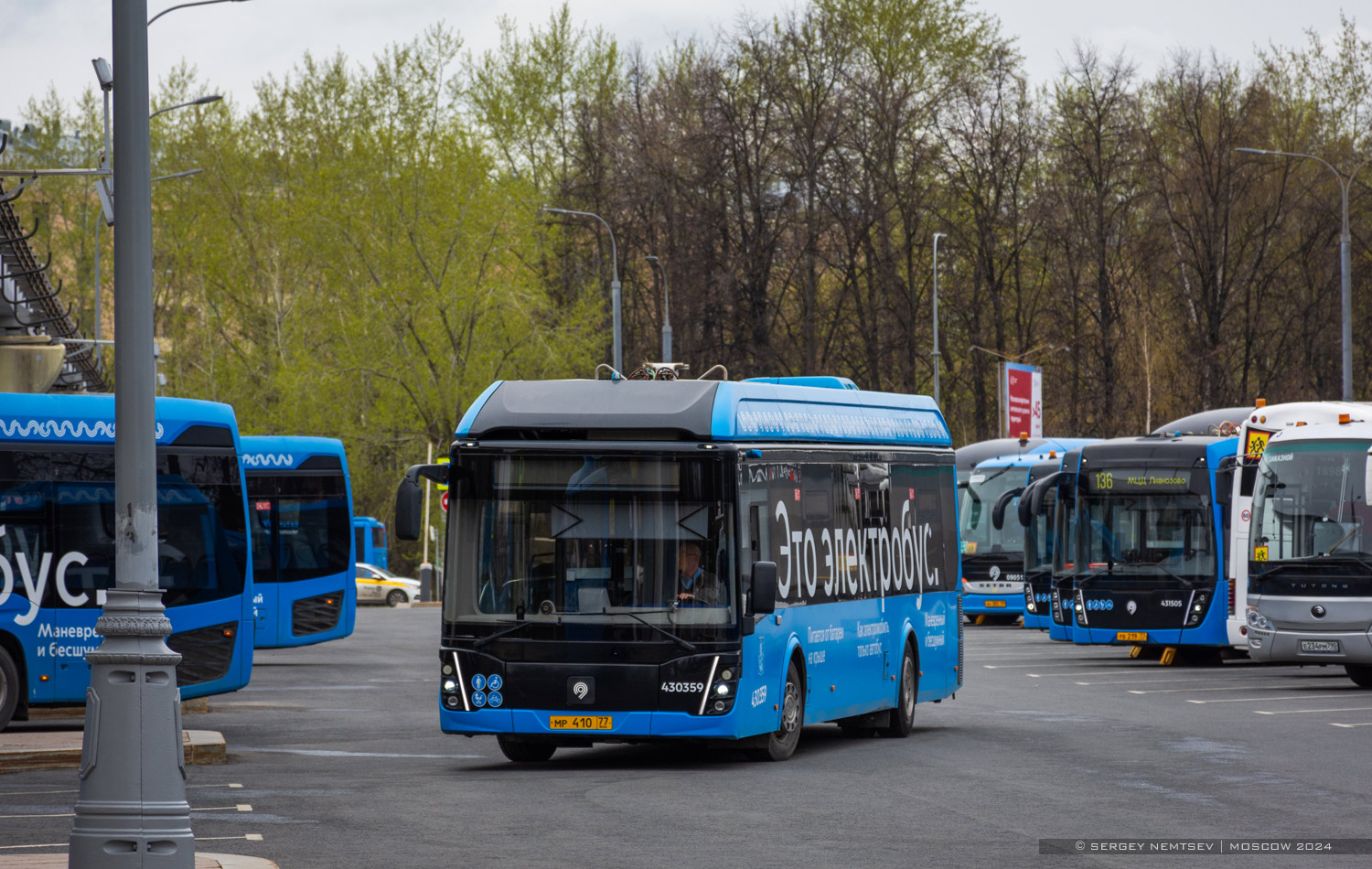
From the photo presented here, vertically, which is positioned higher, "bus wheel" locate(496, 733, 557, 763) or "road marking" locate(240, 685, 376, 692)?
"bus wheel" locate(496, 733, 557, 763)

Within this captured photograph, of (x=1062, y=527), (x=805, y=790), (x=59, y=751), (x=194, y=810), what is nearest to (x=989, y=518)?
(x=1062, y=527)

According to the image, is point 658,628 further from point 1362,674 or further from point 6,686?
point 1362,674

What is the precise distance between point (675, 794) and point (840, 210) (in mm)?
45548

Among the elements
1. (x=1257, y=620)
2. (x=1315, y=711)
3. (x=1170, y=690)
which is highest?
(x=1257, y=620)

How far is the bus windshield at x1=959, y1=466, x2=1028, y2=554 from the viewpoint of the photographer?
41562mm

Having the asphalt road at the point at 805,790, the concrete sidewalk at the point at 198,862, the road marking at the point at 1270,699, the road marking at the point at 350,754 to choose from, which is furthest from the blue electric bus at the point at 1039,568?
the concrete sidewalk at the point at 198,862

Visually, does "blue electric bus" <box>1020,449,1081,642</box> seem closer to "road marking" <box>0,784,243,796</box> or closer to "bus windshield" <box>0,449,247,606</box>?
"bus windshield" <box>0,449,247,606</box>

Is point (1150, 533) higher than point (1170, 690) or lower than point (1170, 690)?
higher

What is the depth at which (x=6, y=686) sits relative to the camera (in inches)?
702

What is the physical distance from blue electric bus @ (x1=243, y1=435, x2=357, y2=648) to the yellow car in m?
29.6

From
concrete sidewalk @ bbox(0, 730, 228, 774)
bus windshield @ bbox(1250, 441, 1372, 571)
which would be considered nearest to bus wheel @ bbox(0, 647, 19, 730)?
concrete sidewalk @ bbox(0, 730, 228, 774)

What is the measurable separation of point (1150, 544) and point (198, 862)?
20.3 metres

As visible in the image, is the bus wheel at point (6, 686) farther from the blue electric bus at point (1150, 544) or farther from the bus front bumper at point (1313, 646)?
the blue electric bus at point (1150, 544)

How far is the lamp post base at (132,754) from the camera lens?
8969mm
